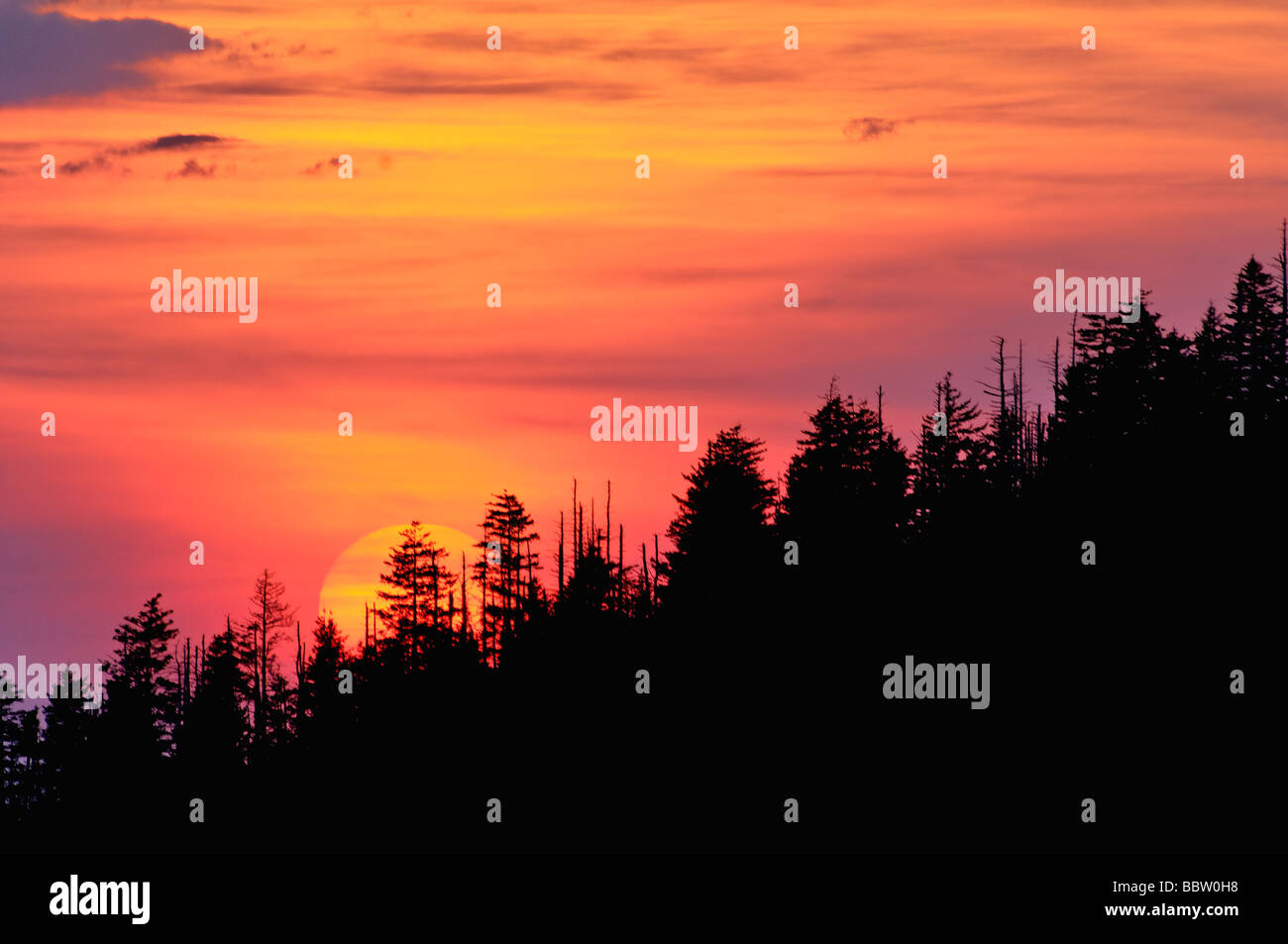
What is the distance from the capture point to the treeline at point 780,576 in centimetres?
7662

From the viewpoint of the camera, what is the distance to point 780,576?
9162cm

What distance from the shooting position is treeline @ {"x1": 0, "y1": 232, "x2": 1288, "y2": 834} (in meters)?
76.6

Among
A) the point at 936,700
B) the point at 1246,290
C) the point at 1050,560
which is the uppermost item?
the point at 1246,290

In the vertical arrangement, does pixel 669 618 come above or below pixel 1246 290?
below

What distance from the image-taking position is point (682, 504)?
361 feet

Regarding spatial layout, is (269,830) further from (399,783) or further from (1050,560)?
(1050,560)

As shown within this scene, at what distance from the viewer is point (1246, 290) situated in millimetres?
103938

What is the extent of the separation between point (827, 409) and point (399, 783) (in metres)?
35.3

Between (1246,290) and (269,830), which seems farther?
(1246,290)
